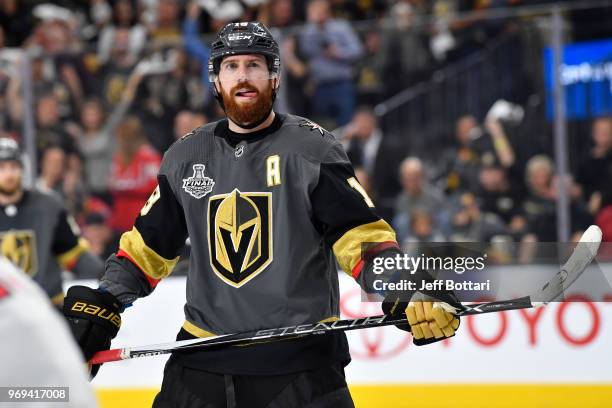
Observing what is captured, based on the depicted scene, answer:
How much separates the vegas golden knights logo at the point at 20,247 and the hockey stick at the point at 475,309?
132 inches

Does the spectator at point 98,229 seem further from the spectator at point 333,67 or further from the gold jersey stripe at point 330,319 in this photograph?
the gold jersey stripe at point 330,319

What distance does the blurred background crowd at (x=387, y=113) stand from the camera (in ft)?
24.2

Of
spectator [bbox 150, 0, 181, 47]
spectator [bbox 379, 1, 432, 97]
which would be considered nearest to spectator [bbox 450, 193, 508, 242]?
spectator [bbox 379, 1, 432, 97]

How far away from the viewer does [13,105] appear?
335 inches

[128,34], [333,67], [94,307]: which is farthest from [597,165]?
[94,307]

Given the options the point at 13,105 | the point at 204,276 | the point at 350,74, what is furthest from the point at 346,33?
the point at 204,276

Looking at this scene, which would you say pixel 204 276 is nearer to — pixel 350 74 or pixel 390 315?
pixel 390 315

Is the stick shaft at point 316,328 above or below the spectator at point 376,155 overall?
below

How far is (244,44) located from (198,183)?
431 mm

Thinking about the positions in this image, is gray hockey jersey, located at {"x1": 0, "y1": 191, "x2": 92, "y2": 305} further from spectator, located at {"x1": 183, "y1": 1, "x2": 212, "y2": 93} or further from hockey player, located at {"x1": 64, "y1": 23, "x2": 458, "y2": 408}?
hockey player, located at {"x1": 64, "y1": 23, "x2": 458, "y2": 408}

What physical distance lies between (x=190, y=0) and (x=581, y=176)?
3.76 m

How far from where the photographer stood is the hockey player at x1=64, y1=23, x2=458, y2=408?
3.39m

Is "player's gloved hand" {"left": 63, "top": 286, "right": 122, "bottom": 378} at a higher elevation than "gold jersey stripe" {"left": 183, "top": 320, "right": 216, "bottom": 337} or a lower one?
higher

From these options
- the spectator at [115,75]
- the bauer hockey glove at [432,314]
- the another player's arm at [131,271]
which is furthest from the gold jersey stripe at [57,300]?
the bauer hockey glove at [432,314]
